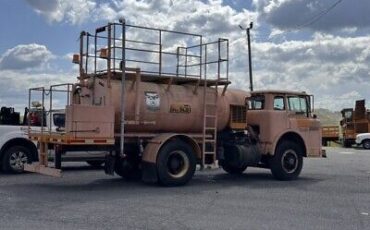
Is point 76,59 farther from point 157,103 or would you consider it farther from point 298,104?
point 298,104

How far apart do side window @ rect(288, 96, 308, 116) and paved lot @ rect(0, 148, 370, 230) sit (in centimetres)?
200

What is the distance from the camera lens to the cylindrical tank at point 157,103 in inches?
557

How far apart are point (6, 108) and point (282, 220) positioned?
406 inches

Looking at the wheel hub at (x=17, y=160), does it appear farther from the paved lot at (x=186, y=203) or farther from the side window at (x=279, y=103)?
the side window at (x=279, y=103)

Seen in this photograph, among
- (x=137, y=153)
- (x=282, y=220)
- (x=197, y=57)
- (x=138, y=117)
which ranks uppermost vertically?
(x=197, y=57)

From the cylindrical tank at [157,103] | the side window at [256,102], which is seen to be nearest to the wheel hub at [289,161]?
the side window at [256,102]

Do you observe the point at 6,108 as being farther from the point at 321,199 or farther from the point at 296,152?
the point at 321,199

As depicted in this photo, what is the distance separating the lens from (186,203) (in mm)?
11617

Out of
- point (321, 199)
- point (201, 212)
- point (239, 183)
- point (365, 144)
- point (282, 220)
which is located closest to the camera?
point (282, 220)

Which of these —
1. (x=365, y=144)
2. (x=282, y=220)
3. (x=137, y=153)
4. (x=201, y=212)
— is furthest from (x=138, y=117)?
(x=365, y=144)

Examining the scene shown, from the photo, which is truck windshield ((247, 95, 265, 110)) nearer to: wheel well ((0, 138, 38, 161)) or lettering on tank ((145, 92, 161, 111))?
lettering on tank ((145, 92, 161, 111))

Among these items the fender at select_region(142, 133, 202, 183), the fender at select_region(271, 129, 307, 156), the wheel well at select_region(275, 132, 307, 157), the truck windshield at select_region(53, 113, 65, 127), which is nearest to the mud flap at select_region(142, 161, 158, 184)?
the fender at select_region(142, 133, 202, 183)

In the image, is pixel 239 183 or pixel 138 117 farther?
pixel 239 183

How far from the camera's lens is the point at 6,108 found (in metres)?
17.2
